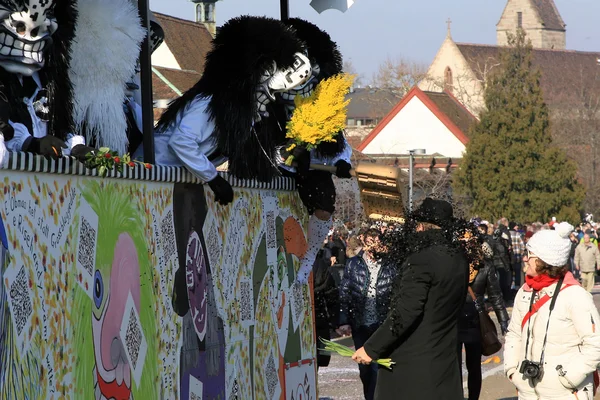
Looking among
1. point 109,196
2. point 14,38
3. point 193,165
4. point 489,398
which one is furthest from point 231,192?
point 489,398

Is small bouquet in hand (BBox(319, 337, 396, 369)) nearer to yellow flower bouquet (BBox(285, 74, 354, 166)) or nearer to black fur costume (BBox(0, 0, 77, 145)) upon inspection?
yellow flower bouquet (BBox(285, 74, 354, 166))

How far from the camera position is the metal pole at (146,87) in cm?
639

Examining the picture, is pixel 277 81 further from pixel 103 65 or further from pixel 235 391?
pixel 235 391

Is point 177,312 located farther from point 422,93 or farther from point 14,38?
point 422,93

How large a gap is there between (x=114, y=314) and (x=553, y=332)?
2756mm

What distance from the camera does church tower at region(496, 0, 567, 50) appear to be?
166 metres

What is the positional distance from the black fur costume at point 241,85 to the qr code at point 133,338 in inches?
57.6

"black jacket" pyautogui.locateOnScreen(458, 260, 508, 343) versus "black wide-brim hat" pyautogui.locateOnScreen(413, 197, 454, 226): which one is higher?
"black wide-brim hat" pyautogui.locateOnScreen(413, 197, 454, 226)

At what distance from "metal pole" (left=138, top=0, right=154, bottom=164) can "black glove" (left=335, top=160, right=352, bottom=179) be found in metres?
1.77

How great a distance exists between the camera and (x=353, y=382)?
532 inches

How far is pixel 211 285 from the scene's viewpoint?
22.6 ft

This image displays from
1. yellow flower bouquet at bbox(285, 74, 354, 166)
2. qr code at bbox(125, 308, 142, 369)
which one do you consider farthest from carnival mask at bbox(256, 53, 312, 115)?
qr code at bbox(125, 308, 142, 369)

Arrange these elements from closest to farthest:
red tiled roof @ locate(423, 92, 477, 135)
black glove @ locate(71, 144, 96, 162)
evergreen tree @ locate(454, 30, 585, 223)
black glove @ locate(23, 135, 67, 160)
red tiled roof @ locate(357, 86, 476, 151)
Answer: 1. black glove @ locate(23, 135, 67, 160)
2. black glove @ locate(71, 144, 96, 162)
3. evergreen tree @ locate(454, 30, 585, 223)
4. red tiled roof @ locate(357, 86, 476, 151)
5. red tiled roof @ locate(423, 92, 477, 135)

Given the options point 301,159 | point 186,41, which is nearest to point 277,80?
point 301,159
